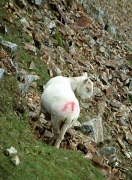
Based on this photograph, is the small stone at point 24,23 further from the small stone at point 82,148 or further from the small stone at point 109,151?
the small stone at point 82,148

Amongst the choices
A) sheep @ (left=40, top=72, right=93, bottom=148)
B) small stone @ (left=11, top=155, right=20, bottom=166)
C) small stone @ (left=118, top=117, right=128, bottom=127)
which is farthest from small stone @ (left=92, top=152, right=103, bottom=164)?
small stone @ (left=118, top=117, right=128, bottom=127)

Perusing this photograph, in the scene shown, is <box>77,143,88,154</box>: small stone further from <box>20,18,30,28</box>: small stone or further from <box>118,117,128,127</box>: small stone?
<box>20,18,30,28</box>: small stone

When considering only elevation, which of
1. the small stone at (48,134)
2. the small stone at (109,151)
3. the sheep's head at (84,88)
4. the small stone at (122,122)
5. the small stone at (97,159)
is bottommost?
the small stone at (122,122)

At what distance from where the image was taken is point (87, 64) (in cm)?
2323

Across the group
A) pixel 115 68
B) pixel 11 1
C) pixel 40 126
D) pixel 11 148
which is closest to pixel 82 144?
pixel 40 126

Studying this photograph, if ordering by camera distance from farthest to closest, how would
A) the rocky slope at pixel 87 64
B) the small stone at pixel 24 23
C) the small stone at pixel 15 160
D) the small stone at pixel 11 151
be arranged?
the small stone at pixel 24 23 → the rocky slope at pixel 87 64 → the small stone at pixel 11 151 → the small stone at pixel 15 160

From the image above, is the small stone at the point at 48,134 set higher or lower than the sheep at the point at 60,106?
lower

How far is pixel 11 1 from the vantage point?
68.9 feet

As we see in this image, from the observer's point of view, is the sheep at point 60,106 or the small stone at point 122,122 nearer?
the sheep at point 60,106

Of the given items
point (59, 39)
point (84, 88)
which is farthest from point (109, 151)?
point (59, 39)

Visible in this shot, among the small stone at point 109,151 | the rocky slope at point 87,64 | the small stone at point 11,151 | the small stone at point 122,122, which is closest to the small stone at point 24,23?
the rocky slope at point 87,64

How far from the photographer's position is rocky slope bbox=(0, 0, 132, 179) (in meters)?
14.4

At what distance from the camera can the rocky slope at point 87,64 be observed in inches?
569

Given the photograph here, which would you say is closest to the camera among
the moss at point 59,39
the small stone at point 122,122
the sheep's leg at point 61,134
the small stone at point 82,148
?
the sheep's leg at point 61,134
